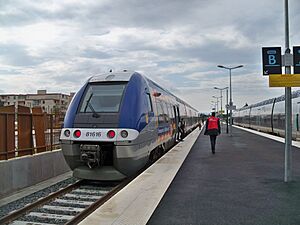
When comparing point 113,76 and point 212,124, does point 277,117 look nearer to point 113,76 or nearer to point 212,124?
point 212,124

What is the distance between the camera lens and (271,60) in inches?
288

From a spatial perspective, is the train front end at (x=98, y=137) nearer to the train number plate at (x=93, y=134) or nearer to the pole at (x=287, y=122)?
the train number plate at (x=93, y=134)

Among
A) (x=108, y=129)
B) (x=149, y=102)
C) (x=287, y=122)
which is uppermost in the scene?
(x=149, y=102)

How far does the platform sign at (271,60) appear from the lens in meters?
7.29

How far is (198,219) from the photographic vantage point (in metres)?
4.87

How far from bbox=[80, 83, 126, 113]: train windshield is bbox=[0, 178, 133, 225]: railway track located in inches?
82.7

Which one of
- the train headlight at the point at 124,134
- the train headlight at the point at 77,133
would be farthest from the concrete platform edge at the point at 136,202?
the train headlight at the point at 77,133

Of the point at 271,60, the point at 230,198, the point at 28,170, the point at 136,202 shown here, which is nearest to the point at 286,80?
the point at 271,60

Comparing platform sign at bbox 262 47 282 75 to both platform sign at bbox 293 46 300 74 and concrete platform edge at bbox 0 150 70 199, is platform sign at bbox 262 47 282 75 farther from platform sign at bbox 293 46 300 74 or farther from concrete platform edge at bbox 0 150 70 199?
concrete platform edge at bbox 0 150 70 199

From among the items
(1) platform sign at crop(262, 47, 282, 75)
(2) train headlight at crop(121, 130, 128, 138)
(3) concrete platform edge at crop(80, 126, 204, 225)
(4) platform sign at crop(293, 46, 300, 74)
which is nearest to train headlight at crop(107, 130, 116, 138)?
(2) train headlight at crop(121, 130, 128, 138)

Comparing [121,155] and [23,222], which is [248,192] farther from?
[23,222]

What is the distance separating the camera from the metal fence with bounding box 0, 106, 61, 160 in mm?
8547

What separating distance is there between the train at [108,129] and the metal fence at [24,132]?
54.9 inches

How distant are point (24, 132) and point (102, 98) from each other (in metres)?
2.55
